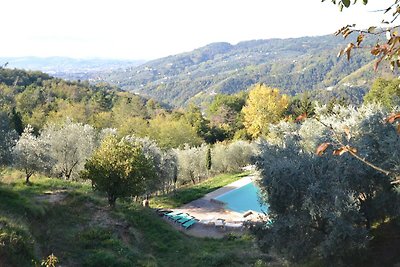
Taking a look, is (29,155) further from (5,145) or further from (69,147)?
(69,147)

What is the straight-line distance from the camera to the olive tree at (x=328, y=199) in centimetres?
1127

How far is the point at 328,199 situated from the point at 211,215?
45.3 ft

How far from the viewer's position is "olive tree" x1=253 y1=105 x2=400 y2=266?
1127cm

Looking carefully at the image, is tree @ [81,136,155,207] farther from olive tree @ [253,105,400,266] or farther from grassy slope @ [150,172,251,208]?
grassy slope @ [150,172,251,208]

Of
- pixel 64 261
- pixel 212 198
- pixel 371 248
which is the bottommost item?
pixel 212 198

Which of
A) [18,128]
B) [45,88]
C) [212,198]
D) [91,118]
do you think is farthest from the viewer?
[45,88]

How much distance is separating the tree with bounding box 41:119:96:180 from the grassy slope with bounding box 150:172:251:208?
6.06 meters

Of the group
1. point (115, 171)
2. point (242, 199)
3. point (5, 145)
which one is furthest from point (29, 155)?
point (242, 199)

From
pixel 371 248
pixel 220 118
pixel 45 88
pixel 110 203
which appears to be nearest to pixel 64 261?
pixel 110 203

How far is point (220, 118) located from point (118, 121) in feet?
69.9

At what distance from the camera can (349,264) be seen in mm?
12000

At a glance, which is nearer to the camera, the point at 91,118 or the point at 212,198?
the point at 212,198

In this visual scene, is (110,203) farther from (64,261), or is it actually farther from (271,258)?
(271,258)

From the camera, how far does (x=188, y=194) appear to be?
28.8 m
